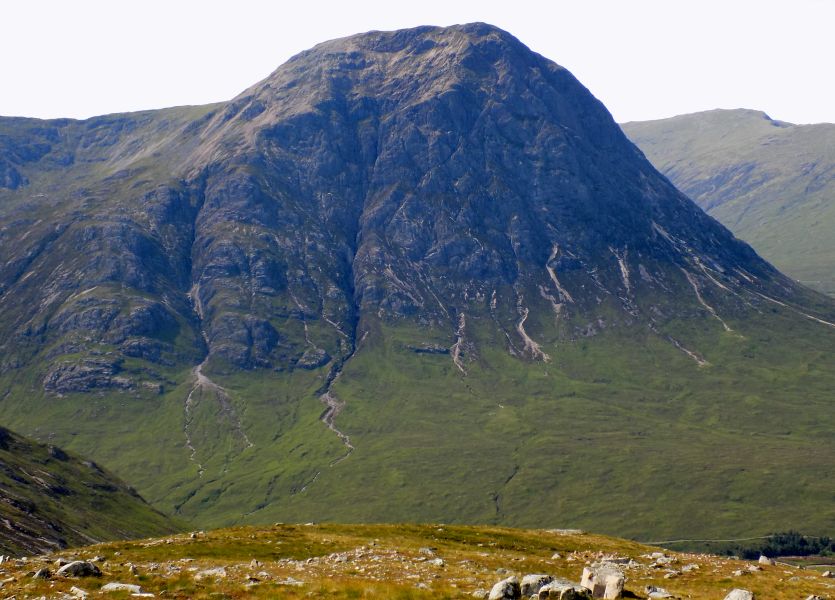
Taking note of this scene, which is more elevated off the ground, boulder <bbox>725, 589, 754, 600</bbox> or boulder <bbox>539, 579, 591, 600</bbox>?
boulder <bbox>539, 579, 591, 600</bbox>

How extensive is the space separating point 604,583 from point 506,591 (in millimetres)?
5825

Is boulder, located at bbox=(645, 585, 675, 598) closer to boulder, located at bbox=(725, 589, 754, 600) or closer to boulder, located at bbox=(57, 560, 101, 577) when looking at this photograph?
boulder, located at bbox=(725, 589, 754, 600)

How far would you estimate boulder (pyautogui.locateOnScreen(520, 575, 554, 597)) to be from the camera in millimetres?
35875

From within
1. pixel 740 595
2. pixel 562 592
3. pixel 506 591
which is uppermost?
pixel 562 592

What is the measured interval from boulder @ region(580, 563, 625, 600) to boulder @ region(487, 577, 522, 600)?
4433 millimetres

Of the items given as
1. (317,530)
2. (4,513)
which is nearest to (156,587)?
(317,530)

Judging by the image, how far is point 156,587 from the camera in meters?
41.2

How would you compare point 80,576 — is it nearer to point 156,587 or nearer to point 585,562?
point 156,587

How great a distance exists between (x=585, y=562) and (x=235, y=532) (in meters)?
35.8

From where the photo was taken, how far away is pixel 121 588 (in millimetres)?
39031

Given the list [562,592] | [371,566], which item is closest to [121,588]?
[371,566]

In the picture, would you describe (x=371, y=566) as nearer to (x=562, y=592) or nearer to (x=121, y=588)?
(x=121, y=588)

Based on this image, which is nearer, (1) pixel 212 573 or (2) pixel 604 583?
(2) pixel 604 583

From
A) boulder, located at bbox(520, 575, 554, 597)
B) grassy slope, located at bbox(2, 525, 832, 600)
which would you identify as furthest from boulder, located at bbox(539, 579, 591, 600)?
grassy slope, located at bbox(2, 525, 832, 600)
